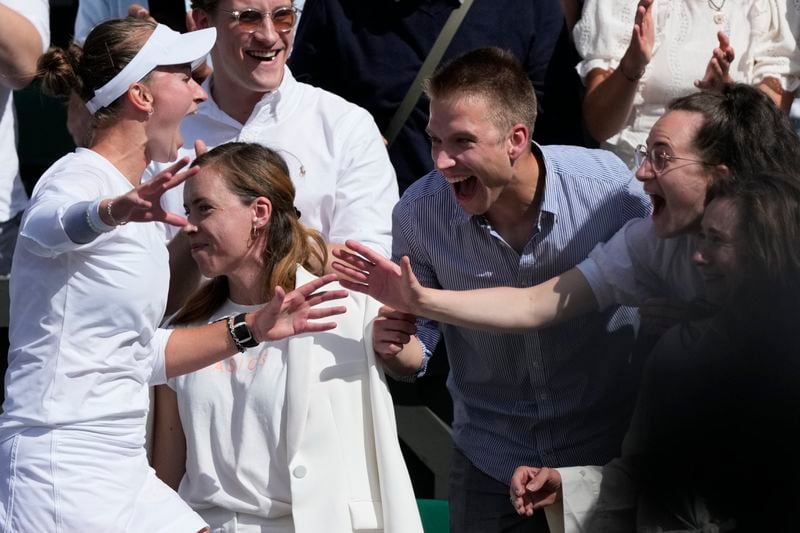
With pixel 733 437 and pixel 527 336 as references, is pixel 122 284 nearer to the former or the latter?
pixel 527 336

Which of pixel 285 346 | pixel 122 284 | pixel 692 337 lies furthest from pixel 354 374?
pixel 692 337

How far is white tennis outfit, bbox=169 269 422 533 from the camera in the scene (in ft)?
11.6

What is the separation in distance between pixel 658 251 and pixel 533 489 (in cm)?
70

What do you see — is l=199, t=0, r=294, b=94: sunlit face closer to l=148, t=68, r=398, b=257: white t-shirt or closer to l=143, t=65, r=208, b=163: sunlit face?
l=148, t=68, r=398, b=257: white t-shirt

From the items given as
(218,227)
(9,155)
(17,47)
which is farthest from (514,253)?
(9,155)

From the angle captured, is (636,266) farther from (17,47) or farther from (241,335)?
(17,47)

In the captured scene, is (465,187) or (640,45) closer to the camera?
(465,187)

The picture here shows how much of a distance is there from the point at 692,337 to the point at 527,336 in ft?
4.47

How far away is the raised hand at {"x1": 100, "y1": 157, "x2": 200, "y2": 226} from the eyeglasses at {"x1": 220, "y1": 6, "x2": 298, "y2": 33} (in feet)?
4.32

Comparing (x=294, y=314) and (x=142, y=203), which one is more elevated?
(x=142, y=203)

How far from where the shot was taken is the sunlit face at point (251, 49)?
4215 mm

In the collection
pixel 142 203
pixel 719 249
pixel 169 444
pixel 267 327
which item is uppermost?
pixel 719 249

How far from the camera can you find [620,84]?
4.23 metres

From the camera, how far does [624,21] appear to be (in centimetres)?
438
